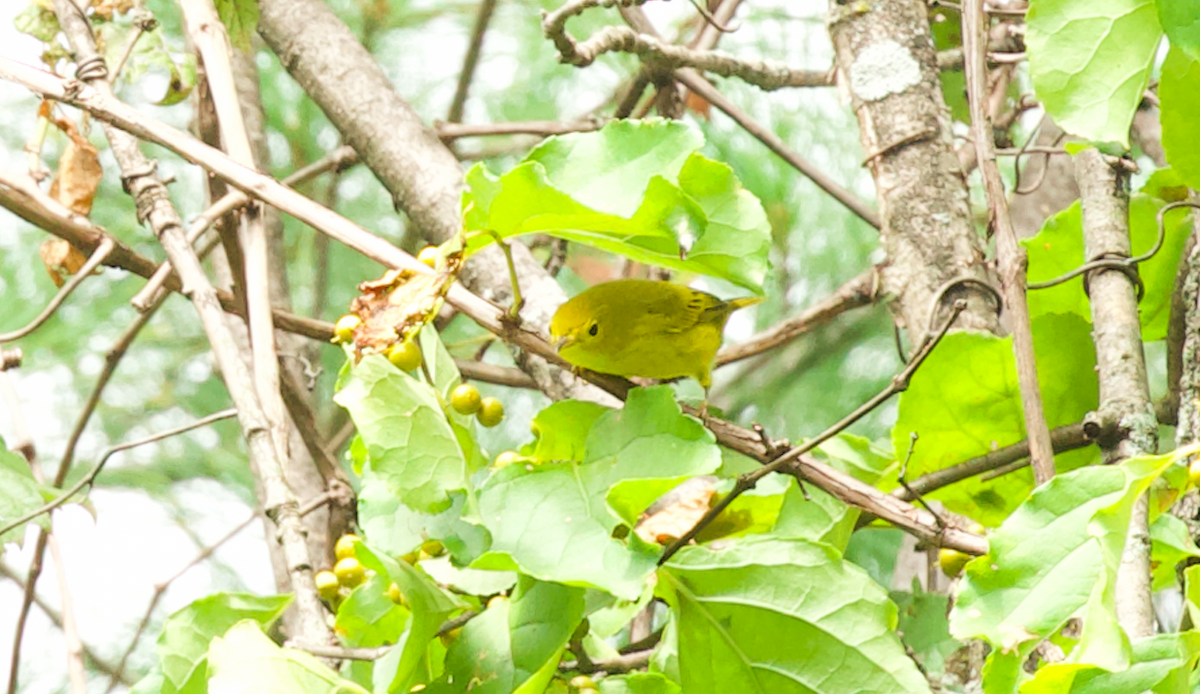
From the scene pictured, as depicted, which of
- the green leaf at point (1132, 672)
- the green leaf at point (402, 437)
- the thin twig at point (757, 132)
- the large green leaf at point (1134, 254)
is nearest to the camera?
the green leaf at point (1132, 672)

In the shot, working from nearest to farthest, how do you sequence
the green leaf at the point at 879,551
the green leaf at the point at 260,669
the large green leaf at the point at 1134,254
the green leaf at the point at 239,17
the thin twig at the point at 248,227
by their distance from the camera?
the green leaf at the point at 260,669 < the thin twig at the point at 248,227 < the large green leaf at the point at 1134,254 < the green leaf at the point at 239,17 < the green leaf at the point at 879,551

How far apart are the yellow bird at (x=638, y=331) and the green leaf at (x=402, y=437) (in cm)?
21

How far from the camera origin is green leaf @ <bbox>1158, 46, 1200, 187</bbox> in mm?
969

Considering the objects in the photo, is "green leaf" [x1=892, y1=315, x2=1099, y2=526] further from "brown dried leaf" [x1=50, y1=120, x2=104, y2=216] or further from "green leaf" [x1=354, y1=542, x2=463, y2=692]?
"brown dried leaf" [x1=50, y1=120, x2=104, y2=216]

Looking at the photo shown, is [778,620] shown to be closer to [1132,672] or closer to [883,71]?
[1132,672]

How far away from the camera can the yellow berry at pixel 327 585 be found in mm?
1031

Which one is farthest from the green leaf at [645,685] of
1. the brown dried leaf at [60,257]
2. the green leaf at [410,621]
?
the brown dried leaf at [60,257]

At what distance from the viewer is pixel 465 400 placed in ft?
3.24

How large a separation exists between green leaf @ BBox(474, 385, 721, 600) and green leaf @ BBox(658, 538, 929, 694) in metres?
0.06

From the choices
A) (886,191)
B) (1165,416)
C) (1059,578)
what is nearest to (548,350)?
(1059,578)

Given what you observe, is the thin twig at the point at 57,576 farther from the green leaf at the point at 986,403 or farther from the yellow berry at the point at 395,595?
the green leaf at the point at 986,403

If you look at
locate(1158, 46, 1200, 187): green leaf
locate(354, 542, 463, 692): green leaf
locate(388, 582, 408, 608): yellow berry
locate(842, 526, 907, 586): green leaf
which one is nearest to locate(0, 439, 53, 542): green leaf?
locate(388, 582, 408, 608): yellow berry

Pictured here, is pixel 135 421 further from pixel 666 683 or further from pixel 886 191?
pixel 666 683

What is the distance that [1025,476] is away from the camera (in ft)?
3.67
